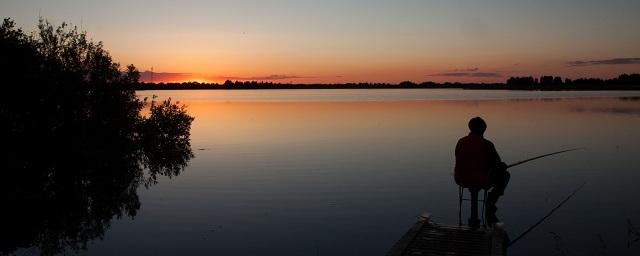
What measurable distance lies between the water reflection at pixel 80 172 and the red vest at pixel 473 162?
1082cm

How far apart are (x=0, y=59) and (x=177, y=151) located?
10.6 metres

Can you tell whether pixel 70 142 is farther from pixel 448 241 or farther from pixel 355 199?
pixel 448 241

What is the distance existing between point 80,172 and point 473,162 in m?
20.1

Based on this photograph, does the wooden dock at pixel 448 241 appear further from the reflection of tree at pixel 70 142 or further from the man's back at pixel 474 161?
the reflection of tree at pixel 70 142

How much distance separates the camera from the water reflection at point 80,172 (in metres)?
18.3

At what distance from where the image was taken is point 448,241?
476 inches

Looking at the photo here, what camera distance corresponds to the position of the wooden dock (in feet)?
36.9

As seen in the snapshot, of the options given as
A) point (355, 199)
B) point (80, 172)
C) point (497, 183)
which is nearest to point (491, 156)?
point (497, 183)

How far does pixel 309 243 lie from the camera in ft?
49.9

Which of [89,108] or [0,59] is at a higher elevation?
[0,59]

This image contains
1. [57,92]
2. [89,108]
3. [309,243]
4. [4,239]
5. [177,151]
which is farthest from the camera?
[177,151]

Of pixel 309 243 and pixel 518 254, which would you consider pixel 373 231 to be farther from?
pixel 518 254

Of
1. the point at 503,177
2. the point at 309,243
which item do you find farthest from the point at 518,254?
the point at 309,243

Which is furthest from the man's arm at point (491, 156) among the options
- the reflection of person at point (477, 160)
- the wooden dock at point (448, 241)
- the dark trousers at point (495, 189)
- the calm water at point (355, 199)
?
the calm water at point (355, 199)
